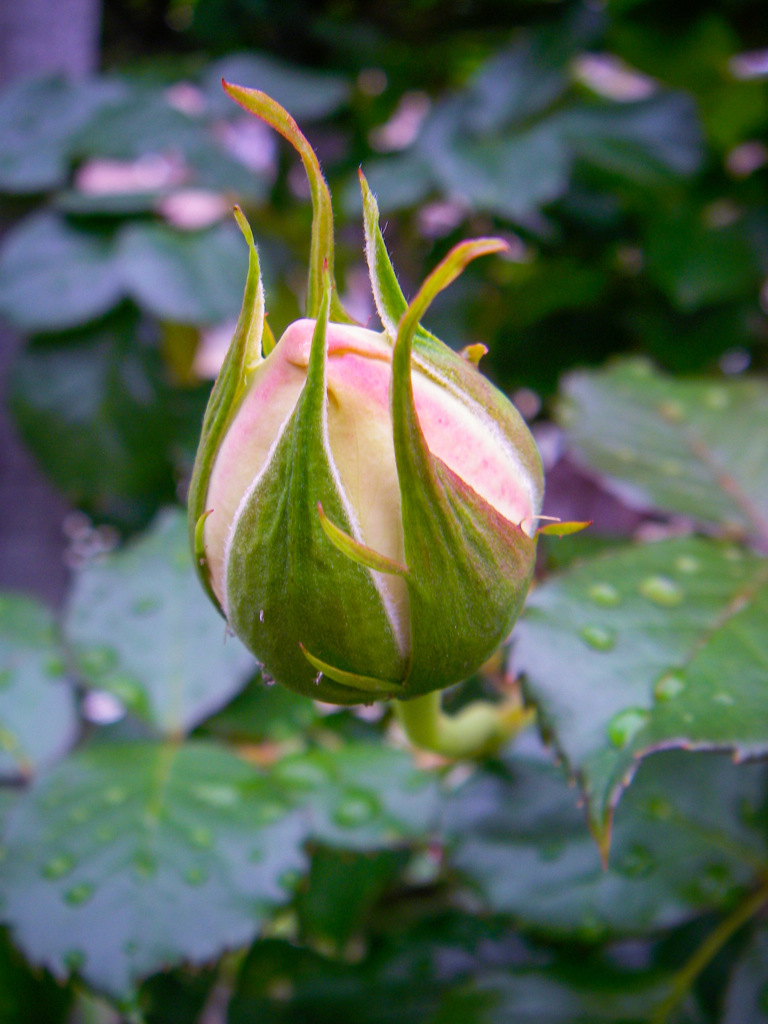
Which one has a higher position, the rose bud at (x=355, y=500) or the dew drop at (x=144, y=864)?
the rose bud at (x=355, y=500)

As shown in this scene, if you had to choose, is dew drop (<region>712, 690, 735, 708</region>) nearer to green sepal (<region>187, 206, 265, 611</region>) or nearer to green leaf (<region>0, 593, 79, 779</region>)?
green sepal (<region>187, 206, 265, 611</region>)

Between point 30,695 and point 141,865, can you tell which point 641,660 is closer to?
point 141,865

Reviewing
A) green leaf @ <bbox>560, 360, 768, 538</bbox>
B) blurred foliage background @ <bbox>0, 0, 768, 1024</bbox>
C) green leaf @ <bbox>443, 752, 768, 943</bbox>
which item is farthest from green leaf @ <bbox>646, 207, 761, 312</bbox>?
green leaf @ <bbox>443, 752, 768, 943</bbox>

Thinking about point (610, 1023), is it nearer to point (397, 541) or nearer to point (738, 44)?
point (397, 541)

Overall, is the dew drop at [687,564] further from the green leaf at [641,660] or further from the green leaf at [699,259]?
the green leaf at [699,259]

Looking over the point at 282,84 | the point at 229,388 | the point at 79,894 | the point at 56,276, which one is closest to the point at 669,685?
the point at 229,388

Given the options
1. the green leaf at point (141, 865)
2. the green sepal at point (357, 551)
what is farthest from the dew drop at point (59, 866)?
the green sepal at point (357, 551)
